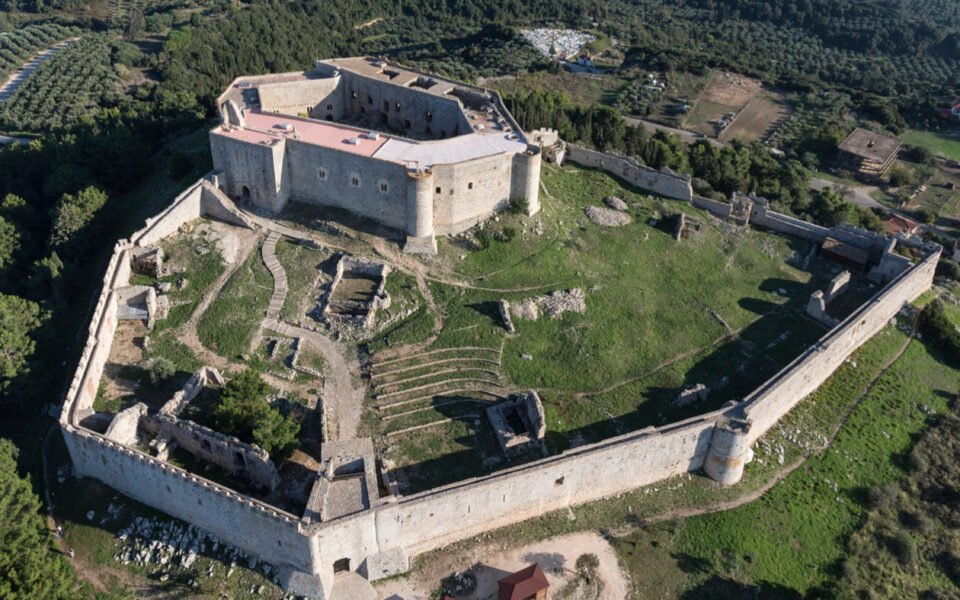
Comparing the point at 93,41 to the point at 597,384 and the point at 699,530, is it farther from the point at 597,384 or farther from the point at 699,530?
the point at 699,530

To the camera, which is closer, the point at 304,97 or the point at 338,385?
the point at 338,385

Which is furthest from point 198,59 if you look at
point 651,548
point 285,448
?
point 651,548

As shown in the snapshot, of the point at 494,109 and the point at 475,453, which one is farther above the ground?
the point at 494,109

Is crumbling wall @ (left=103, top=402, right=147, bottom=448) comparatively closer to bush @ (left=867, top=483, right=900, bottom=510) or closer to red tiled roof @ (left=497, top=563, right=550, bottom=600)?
red tiled roof @ (left=497, top=563, right=550, bottom=600)

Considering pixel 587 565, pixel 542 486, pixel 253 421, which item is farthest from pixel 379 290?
pixel 587 565

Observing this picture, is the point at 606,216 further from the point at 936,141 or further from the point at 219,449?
the point at 936,141

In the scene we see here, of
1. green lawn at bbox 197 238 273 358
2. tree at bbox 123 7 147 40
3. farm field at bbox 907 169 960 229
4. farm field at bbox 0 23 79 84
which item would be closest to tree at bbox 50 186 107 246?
green lawn at bbox 197 238 273 358
